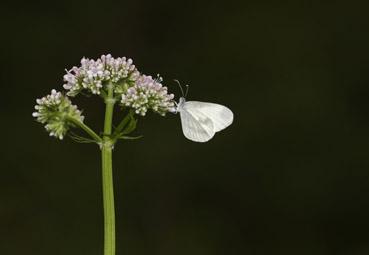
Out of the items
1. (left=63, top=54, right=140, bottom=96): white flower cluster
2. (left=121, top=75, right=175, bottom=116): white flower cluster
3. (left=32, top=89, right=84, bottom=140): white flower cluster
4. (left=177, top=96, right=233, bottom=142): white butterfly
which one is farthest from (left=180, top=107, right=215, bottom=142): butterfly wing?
(left=32, top=89, right=84, bottom=140): white flower cluster

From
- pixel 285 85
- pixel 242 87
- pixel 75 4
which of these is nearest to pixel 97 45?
pixel 75 4

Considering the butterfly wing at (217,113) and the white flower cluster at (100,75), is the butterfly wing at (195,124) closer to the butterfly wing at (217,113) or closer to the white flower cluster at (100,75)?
the butterfly wing at (217,113)

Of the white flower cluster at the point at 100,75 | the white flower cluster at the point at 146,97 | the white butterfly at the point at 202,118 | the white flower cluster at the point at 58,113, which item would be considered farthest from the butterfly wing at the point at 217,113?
the white flower cluster at the point at 58,113

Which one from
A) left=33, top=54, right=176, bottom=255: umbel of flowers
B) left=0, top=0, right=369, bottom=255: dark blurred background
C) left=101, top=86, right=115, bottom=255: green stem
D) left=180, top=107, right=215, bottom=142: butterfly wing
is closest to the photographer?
left=101, top=86, right=115, bottom=255: green stem

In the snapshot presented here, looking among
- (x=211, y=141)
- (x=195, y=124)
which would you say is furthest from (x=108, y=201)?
(x=211, y=141)

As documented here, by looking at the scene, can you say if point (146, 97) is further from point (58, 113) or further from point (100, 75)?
point (58, 113)

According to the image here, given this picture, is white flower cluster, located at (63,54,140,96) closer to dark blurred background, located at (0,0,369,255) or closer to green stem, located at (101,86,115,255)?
green stem, located at (101,86,115,255)
